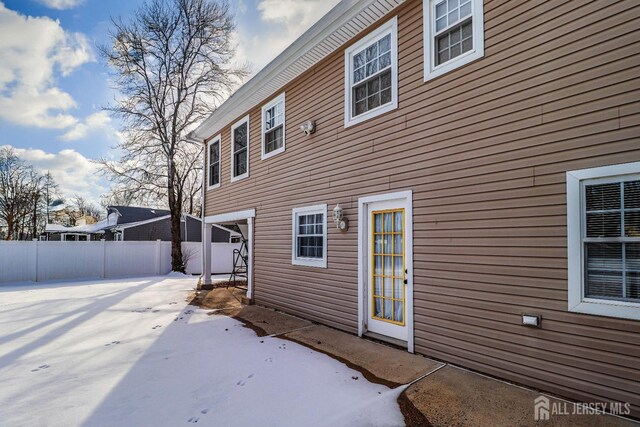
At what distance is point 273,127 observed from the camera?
744 centimetres

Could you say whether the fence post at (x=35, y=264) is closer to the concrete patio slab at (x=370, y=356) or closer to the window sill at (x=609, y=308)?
the concrete patio slab at (x=370, y=356)

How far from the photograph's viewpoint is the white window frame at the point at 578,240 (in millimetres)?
2660

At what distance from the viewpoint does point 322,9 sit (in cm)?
666

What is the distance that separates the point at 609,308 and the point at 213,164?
1015 centimetres

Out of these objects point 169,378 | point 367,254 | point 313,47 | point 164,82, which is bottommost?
point 169,378

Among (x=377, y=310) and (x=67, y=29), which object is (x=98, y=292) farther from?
(x=377, y=310)

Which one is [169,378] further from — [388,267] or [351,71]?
[351,71]

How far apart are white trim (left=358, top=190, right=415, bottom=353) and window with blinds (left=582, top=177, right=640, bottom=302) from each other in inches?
71.9

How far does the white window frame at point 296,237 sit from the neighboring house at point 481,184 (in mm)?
44

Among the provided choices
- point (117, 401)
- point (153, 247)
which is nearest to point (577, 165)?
point (117, 401)

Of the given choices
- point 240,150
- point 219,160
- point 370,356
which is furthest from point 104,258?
point 370,356

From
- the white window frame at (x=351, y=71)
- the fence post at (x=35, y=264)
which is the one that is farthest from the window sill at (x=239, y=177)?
the fence post at (x=35, y=264)

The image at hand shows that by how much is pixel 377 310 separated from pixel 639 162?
3382 millimetres

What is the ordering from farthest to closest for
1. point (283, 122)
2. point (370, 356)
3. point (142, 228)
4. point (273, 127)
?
point (142, 228)
point (273, 127)
point (283, 122)
point (370, 356)
